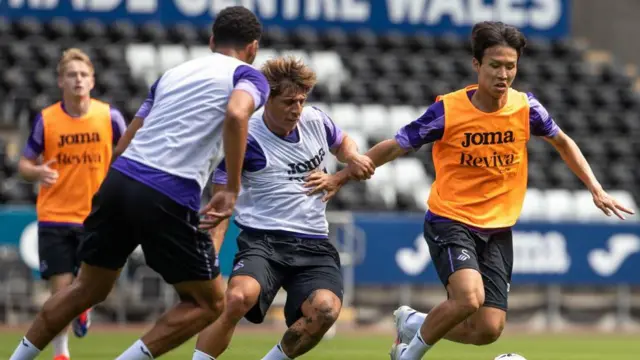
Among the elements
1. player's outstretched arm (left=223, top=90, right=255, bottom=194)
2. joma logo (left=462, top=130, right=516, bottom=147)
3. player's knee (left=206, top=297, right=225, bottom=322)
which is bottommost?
player's knee (left=206, top=297, right=225, bottom=322)

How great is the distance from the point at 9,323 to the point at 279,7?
9.32 meters

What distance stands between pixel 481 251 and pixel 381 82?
12998 mm

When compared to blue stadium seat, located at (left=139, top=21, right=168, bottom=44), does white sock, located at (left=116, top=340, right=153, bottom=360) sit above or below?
below

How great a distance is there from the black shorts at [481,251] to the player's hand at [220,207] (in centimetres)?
203

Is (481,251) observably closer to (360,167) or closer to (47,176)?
(360,167)

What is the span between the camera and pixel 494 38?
781cm

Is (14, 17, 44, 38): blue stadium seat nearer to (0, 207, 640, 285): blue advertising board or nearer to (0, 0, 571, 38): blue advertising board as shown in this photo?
(0, 0, 571, 38): blue advertising board

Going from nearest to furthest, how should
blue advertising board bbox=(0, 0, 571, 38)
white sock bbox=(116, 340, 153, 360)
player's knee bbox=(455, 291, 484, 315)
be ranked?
white sock bbox=(116, 340, 153, 360)
player's knee bbox=(455, 291, 484, 315)
blue advertising board bbox=(0, 0, 571, 38)

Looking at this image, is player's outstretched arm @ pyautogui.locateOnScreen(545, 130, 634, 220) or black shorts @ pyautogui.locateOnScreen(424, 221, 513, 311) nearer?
black shorts @ pyautogui.locateOnScreen(424, 221, 513, 311)

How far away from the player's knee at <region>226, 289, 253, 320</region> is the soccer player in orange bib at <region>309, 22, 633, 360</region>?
2.82 feet

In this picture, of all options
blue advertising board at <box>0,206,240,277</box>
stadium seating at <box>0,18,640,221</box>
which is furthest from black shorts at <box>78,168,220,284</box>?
stadium seating at <box>0,18,640,221</box>

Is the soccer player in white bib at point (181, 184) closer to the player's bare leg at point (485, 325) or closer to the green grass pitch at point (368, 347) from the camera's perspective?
the player's bare leg at point (485, 325)

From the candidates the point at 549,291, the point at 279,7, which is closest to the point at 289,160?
the point at 549,291

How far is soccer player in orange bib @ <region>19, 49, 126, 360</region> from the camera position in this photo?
33.2 ft
